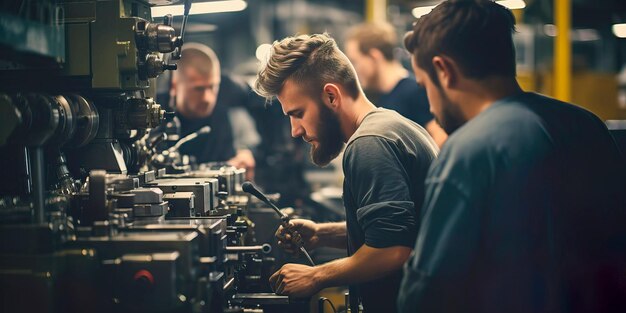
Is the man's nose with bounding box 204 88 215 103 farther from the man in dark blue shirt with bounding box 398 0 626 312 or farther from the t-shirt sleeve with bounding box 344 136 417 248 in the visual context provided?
the man in dark blue shirt with bounding box 398 0 626 312

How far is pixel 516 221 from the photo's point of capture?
1286 mm

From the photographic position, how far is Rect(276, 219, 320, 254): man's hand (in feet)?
6.70

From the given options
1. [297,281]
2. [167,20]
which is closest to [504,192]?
[297,281]

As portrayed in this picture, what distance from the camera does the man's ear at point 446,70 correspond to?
55.7 inches

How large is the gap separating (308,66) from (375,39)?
2159mm

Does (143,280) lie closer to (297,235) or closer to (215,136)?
(297,235)

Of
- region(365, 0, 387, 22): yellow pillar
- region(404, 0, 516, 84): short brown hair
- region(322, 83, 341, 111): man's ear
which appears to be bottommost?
region(322, 83, 341, 111): man's ear

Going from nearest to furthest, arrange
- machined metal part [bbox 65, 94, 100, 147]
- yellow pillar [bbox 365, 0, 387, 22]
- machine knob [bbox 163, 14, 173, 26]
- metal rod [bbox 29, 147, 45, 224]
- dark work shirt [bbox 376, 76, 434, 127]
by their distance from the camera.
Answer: metal rod [bbox 29, 147, 45, 224], machined metal part [bbox 65, 94, 100, 147], machine knob [bbox 163, 14, 173, 26], dark work shirt [bbox 376, 76, 434, 127], yellow pillar [bbox 365, 0, 387, 22]

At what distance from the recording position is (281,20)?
958 centimetres

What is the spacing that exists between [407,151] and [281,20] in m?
8.12

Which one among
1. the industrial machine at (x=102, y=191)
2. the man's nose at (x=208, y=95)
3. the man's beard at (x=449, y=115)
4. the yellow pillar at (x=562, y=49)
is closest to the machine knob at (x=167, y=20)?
the industrial machine at (x=102, y=191)

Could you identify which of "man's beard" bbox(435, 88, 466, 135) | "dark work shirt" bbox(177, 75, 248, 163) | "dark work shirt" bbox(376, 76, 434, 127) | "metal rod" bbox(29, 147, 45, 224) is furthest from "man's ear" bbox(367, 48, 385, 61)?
"metal rod" bbox(29, 147, 45, 224)

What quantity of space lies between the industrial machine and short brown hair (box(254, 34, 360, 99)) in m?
0.32

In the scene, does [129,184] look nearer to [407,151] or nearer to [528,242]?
[407,151]
